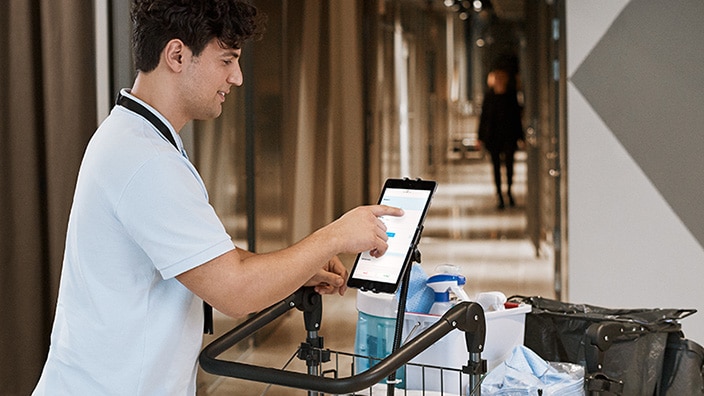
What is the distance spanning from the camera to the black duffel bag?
73.7 inches

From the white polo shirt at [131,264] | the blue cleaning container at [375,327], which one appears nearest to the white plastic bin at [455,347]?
the blue cleaning container at [375,327]

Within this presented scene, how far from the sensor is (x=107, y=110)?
399cm

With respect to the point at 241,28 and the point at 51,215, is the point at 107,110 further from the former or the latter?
the point at 241,28

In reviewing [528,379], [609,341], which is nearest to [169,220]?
[528,379]

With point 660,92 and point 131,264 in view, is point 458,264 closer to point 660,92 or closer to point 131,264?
point 660,92

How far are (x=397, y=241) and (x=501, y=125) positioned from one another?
9.23 meters

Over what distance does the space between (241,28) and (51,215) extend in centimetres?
235

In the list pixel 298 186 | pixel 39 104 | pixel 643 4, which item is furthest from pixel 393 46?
pixel 39 104

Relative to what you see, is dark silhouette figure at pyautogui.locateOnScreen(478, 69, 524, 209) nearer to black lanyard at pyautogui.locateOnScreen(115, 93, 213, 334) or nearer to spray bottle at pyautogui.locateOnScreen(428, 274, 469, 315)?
spray bottle at pyautogui.locateOnScreen(428, 274, 469, 315)

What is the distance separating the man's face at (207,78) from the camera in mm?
1675

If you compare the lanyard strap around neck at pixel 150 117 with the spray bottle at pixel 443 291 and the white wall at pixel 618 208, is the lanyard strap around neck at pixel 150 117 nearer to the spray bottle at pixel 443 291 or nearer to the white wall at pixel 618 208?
the spray bottle at pixel 443 291

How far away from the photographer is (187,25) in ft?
5.36

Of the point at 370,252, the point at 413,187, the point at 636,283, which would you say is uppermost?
the point at 413,187

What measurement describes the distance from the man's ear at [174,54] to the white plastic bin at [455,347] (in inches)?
27.9
